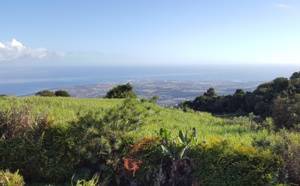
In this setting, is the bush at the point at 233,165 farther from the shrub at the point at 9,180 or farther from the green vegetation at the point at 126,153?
the shrub at the point at 9,180

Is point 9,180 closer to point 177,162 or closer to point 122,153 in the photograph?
point 122,153

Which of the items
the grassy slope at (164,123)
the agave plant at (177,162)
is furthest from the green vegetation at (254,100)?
the agave plant at (177,162)

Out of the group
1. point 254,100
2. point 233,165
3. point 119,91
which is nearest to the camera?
point 233,165

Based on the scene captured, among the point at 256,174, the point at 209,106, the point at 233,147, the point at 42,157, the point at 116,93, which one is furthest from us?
the point at 209,106

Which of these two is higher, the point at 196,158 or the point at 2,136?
the point at 2,136

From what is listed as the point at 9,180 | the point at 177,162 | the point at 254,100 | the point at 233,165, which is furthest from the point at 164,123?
the point at 254,100

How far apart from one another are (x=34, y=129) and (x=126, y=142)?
1780 mm

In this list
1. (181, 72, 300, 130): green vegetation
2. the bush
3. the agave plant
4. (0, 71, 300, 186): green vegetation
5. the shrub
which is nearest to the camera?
the shrub

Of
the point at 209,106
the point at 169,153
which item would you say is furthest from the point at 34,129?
the point at 209,106

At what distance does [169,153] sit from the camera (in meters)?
5.65

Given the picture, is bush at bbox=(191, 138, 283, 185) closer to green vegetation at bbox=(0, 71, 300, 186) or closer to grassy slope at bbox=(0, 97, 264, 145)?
green vegetation at bbox=(0, 71, 300, 186)

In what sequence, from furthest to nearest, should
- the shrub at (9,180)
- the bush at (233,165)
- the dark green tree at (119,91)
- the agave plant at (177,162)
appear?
the dark green tree at (119,91) → the agave plant at (177,162) → the bush at (233,165) → the shrub at (9,180)

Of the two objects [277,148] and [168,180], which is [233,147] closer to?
[277,148]

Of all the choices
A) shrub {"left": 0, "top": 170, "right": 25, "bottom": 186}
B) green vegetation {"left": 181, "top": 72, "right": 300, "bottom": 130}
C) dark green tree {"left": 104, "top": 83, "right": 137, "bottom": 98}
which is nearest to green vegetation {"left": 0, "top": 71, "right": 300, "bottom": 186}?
shrub {"left": 0, "top": 170, "right": 25, "bottom": 186}
